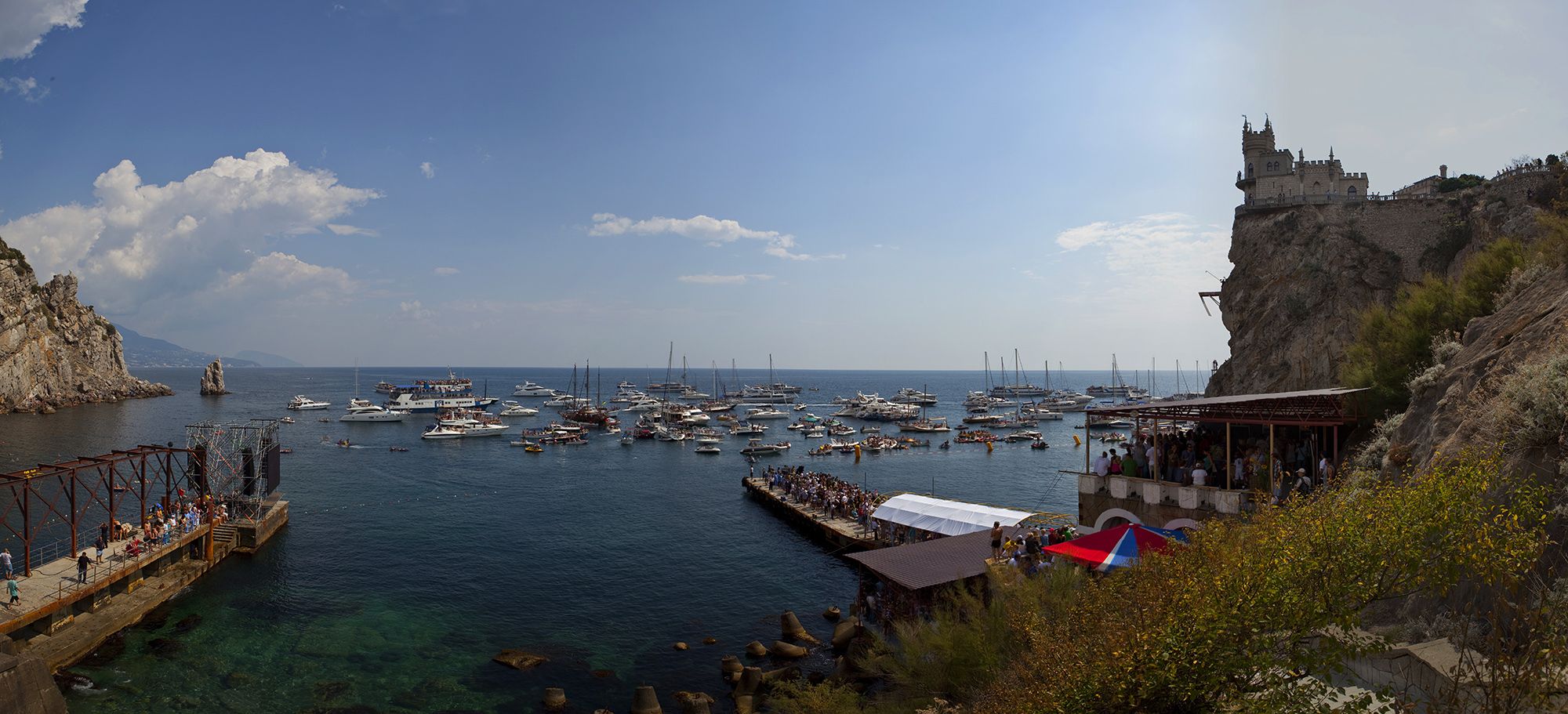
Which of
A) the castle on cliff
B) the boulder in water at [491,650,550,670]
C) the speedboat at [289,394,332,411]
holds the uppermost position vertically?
the castle on cliff

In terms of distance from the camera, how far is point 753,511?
44500mm

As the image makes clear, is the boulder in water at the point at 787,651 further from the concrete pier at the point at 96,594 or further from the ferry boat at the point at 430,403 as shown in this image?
the ferry boat at the point at 430,403

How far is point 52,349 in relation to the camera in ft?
324

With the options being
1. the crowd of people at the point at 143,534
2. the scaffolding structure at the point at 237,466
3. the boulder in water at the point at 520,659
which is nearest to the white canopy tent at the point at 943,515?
the boulder in water at the point at 520,659

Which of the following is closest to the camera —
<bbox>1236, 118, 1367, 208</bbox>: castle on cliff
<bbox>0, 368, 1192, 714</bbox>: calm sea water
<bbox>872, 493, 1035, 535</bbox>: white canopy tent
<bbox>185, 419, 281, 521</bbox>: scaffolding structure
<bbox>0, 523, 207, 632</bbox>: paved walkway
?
<bbox>0, 368, 1192, 714</bbox>: calm sea water

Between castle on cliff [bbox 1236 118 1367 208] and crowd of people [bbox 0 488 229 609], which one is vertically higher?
castle on cliff [bbox 1236 118 1367 208]

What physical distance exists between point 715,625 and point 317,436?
233 feet

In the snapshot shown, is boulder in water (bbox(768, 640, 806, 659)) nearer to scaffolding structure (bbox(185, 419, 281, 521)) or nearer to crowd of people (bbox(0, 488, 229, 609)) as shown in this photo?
crowd of people (bbox(0, 488, 229, 609))

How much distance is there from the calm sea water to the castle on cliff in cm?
2336

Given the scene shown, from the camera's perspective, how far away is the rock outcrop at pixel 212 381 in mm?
144250

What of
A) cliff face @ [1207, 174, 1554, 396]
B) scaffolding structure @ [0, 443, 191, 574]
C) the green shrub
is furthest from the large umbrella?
scaffolding structure @ [0, 443, 191, 574]

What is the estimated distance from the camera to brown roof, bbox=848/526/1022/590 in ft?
63.4

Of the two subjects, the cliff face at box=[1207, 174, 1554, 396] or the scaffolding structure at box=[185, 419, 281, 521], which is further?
the cliff face at box=[1207, 174, 1554, 396]

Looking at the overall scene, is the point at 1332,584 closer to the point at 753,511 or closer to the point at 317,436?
the point at 753,511
